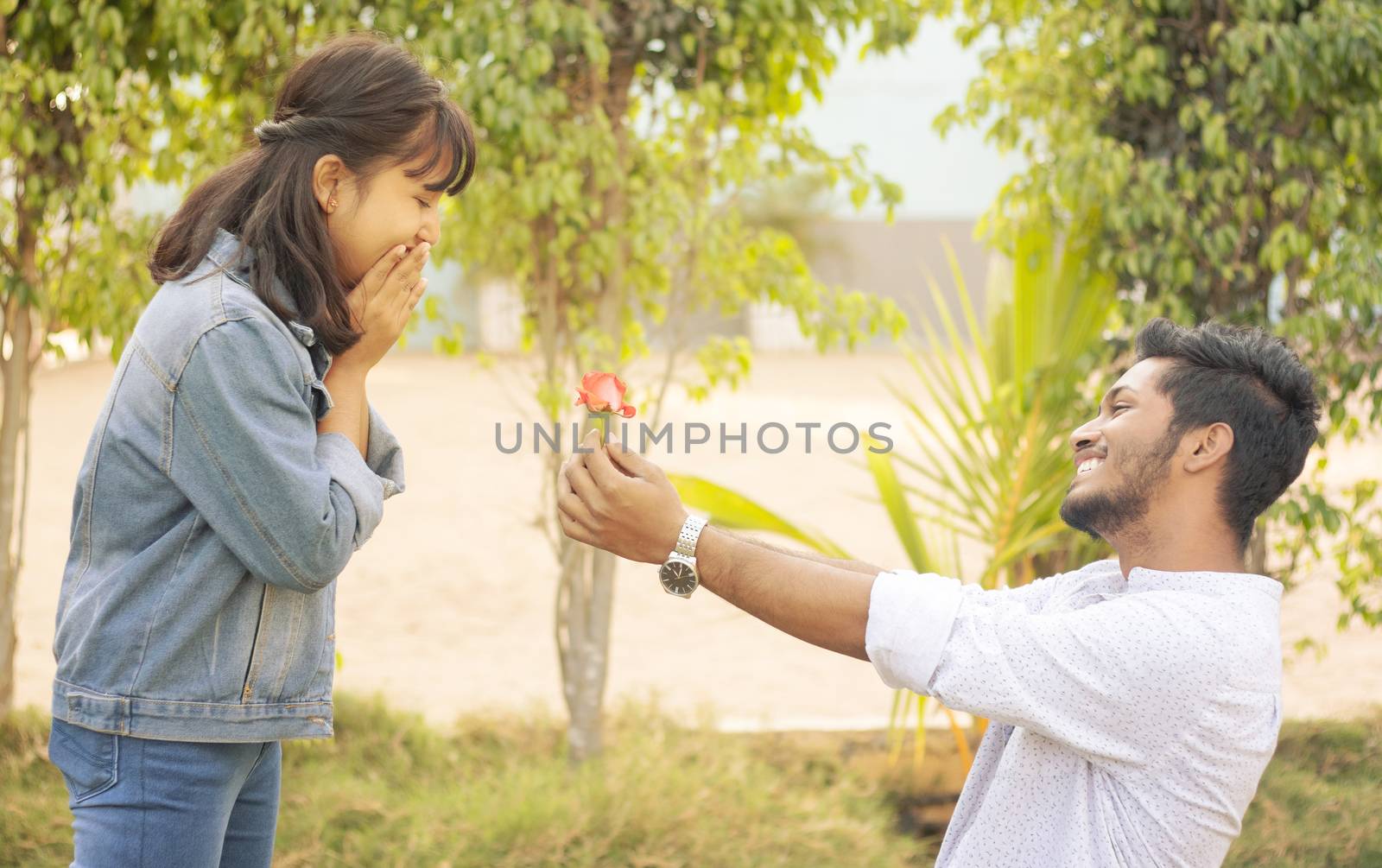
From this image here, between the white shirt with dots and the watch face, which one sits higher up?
the watch face

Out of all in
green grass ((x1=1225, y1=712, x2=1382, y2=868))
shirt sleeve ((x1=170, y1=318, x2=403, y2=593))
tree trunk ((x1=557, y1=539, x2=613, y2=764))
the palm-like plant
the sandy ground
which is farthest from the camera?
the sandy ground

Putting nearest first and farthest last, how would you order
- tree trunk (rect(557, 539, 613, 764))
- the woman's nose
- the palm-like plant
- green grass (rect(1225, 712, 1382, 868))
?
the woman's nose < green grass (rect(1225, 712, 1382, 868)) < the palm-like plant < tree trunk (rect(557, 539, 613, 764))

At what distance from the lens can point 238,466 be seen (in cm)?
146

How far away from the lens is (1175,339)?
1710mm

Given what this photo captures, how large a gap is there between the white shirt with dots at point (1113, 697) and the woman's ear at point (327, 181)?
2.80 feet

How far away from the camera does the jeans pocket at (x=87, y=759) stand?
60.3 inches

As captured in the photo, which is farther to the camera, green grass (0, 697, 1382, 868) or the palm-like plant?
the palm-like plant

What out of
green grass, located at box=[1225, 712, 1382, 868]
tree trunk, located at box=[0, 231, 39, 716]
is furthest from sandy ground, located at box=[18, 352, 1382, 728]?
tree trunk, located at box=[0, 231, 39, 716]

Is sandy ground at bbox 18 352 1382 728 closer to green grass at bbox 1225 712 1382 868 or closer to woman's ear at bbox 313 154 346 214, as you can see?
green grass at bbox 1225 712 1382 868

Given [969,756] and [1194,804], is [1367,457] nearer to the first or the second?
[969,756]

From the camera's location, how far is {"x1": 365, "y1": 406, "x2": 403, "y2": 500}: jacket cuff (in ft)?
5.74

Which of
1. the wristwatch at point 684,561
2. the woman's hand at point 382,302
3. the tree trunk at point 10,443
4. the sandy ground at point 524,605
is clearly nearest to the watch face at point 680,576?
the wristwatch at point 684,561

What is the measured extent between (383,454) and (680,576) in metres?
0.49

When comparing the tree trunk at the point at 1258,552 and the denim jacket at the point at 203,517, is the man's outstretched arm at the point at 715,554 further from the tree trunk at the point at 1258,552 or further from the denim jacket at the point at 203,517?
the tree trunk at the point at 1258,552
